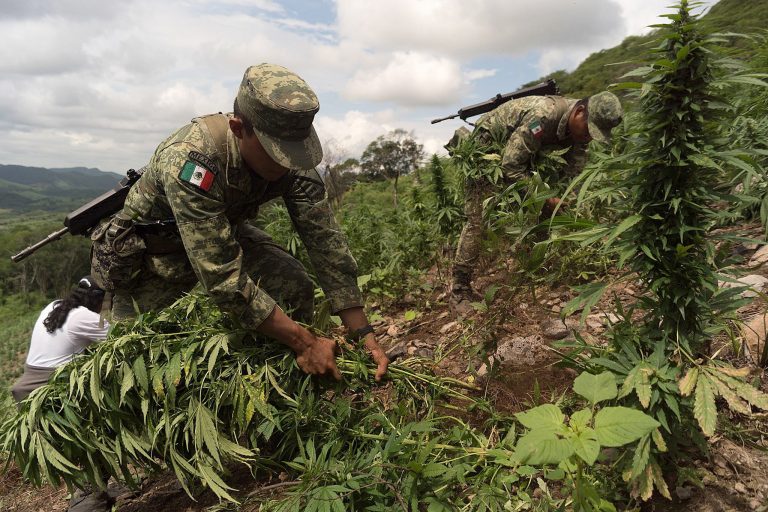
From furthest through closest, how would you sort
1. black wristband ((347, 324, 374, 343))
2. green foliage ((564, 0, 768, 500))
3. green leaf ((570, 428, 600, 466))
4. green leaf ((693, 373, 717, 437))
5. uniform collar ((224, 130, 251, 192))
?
black wristband ((347, 324, 374, 343)) < uniform collar ((224, 130, 251, 192)) < green foliage ((564, 0, 768, 500)) < green leaf ((693, 373, 717, 437)) < green leaf ((570, 428, 600, 466))

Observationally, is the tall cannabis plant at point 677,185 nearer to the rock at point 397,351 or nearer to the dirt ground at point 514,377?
the dirt ground at point 514,377

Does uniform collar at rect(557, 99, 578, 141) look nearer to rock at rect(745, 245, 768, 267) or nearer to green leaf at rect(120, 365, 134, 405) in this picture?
rock at rect(745, 245, 768, 267)

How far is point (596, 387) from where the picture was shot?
52.4 inches

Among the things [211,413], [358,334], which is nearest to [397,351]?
[358,334]

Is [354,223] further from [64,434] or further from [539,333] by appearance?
[64,434]

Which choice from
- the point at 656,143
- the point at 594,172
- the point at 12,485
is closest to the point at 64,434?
the point at 12,485

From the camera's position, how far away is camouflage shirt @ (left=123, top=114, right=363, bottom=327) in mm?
2232

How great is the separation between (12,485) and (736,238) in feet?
14.7

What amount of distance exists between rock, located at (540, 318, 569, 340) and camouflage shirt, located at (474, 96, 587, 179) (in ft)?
4.47

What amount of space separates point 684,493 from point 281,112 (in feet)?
6.95

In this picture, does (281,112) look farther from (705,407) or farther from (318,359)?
(705,407)

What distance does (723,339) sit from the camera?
7.01 ft

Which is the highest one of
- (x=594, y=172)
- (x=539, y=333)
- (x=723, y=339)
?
(x=594, y=172)

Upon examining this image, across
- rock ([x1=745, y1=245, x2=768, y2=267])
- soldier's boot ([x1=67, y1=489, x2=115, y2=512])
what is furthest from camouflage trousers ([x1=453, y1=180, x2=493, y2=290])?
soldier's boot ([x1=67, y1=489, x2=115, y2=512])
